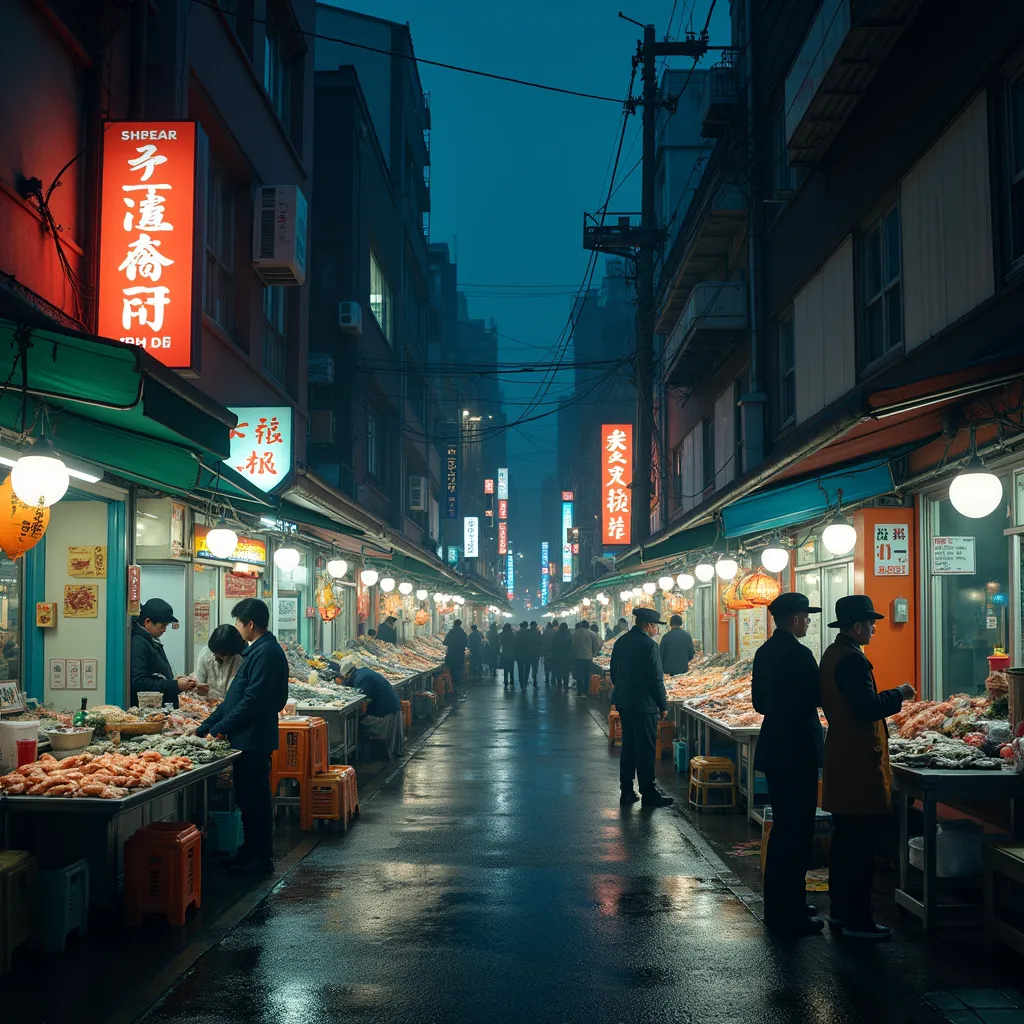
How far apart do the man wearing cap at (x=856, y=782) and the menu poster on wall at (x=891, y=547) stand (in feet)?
14.5

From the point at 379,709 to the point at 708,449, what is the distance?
1132 centimetres

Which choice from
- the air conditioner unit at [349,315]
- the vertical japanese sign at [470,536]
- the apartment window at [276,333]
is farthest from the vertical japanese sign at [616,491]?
the vertical japanese sign at [470,536]

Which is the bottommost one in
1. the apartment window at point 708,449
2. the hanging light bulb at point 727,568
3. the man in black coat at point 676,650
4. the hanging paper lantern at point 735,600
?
the man in black coat at point 676,650

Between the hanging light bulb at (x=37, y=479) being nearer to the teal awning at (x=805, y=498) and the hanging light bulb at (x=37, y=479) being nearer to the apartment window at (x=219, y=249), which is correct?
the teal awning at (x=805, y=498)

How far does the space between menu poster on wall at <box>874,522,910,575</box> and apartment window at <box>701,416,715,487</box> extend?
11997 millimetres

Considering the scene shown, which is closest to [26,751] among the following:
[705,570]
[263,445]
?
[263,445]

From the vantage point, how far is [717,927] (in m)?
7.44

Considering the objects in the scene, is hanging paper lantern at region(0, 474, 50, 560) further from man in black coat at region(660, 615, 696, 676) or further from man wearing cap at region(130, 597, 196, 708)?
man in black coat at region(660, 615, 696, 676)

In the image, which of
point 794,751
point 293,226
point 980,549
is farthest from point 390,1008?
point 293,226

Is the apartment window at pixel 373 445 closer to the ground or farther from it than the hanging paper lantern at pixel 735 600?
farther from it

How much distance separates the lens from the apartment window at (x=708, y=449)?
78.4 ft

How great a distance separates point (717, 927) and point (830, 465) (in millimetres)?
5696

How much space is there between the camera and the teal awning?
11.4m

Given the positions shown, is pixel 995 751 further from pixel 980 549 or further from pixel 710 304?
pixel 710 304
